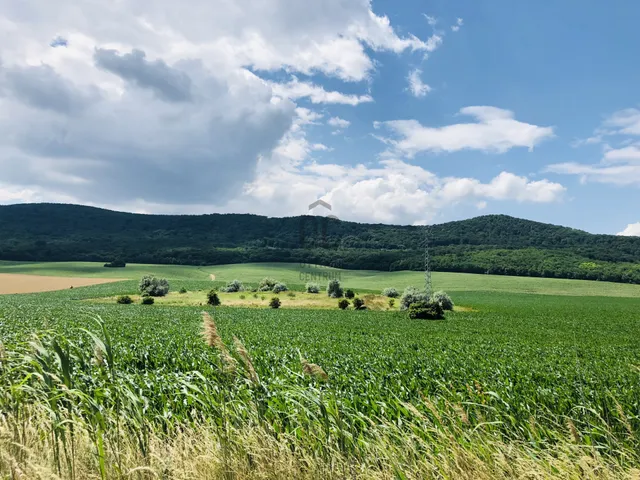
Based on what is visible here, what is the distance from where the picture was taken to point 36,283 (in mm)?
88312

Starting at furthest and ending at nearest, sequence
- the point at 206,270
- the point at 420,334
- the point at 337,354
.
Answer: the point at 206,270, the point at 420,334, the point at 337,354

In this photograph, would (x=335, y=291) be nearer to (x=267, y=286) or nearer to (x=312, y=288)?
(x=312, y=288)

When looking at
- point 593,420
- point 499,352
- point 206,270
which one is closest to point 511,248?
point 206,270

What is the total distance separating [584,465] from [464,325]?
107ft

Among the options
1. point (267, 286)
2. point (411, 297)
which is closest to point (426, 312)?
point (411, 297)

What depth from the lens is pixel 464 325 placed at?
35.2 metres

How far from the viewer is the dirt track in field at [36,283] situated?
80556mm

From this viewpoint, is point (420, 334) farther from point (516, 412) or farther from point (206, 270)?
point (206, 270)

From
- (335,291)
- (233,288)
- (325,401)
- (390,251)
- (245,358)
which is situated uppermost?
(390,251)

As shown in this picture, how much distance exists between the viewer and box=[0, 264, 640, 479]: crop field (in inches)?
176

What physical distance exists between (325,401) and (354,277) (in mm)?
117609

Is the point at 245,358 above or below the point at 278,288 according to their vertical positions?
above

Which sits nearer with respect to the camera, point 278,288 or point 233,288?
point 278,288

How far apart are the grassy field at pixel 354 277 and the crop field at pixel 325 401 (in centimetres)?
5520
